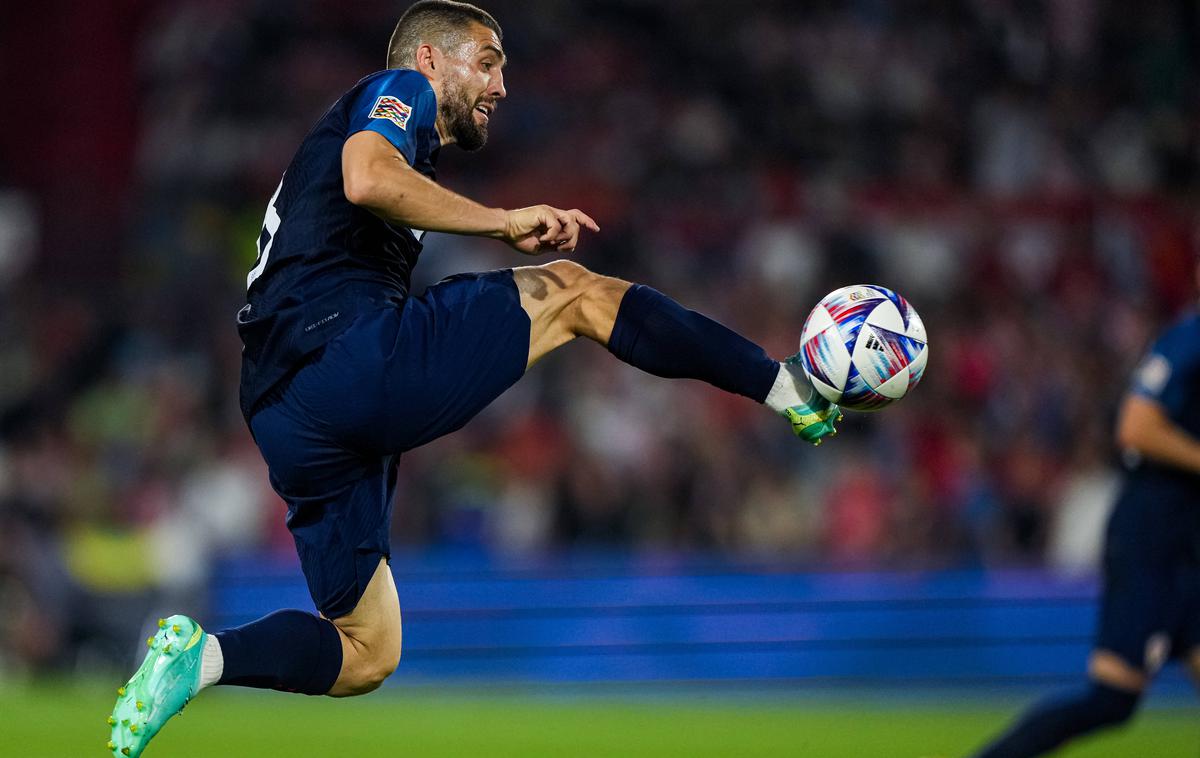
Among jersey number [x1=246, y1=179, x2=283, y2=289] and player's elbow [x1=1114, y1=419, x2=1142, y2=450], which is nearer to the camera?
jersey number [x1=246, y1=179, x2=283, y2=289]

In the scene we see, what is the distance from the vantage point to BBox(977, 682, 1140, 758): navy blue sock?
604 cm

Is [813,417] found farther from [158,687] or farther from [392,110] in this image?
[158,687]

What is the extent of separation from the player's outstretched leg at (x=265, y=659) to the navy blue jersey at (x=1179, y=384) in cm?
306

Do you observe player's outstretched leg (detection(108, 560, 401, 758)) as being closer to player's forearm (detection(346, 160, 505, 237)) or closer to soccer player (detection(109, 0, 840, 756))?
soccer player (detection(109, 0, 840, 756))

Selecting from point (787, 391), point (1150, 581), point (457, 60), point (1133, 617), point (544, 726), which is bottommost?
point (544, 726)

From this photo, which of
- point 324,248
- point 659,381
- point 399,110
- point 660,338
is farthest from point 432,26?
point 659,381

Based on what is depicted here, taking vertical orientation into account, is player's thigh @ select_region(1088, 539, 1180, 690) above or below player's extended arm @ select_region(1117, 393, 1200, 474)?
below

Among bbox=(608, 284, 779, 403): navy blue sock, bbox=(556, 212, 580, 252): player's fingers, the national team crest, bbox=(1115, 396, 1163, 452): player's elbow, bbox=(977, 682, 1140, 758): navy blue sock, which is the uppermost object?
the national team crest

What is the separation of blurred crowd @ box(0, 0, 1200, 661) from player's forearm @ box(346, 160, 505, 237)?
731cm

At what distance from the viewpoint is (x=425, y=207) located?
15.0 feet

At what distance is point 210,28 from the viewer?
17.0m

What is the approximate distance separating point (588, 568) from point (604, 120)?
17.8 ft

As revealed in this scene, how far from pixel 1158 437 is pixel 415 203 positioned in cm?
320

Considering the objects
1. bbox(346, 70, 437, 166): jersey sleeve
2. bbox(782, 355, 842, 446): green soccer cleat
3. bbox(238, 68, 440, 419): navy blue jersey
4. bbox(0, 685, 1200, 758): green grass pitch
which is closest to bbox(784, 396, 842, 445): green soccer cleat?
bbox(782, 355, 842, 446): green soccer cleat
